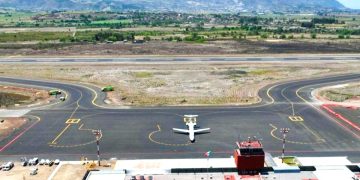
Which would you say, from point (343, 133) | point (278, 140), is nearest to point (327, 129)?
point (343, 133)

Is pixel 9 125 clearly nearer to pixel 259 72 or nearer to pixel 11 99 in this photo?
pixel 11 99

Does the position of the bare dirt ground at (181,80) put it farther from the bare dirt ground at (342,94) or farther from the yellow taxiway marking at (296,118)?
the bare dirt ground at (342,94)

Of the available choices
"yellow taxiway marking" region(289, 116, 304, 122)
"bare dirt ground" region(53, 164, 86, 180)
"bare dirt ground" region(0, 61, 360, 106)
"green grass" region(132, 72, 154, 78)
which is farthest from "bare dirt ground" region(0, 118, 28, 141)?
"yellow taxiway marking" region(289, 116, 304, 122)

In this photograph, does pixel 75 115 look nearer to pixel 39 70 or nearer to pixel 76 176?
pixel 76 176

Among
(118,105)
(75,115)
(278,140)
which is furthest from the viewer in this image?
(118,105)

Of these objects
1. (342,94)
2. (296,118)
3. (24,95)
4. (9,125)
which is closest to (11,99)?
(24,95)

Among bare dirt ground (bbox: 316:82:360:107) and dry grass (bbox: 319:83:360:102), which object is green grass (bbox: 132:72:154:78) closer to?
bare dirt ground (bbox: 316:82:360:107)
